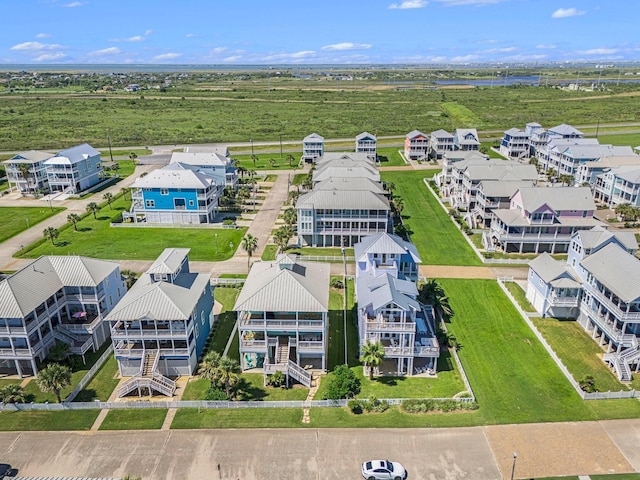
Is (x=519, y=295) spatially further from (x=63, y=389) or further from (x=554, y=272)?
(x=63, y=389)

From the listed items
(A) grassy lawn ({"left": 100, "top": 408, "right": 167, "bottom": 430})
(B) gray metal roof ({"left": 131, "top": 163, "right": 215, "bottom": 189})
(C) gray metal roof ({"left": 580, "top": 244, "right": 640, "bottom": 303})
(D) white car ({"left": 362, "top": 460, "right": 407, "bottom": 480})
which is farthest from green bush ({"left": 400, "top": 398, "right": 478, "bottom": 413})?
(B) gray metal roof ({"left": 131, "top": 163, "right": 215, "bottom": 189})

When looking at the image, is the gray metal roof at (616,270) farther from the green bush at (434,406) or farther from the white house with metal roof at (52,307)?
the white house with metal roof at (52,307)

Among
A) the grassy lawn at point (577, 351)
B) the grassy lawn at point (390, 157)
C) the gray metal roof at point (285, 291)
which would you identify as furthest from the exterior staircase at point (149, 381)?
the grassy lawn at point (390, 157)

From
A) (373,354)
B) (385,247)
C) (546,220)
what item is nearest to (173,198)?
(385,247)

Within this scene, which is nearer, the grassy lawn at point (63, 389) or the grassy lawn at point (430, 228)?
the grassy lawn at point (63, 389)

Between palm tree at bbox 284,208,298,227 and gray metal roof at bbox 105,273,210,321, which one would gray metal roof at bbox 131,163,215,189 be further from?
gray metal roof at bbox 105,273,210,321

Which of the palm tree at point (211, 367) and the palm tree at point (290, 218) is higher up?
the palm tree at point (290, 218)
